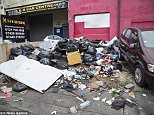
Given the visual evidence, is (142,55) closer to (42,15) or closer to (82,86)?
(82,86)

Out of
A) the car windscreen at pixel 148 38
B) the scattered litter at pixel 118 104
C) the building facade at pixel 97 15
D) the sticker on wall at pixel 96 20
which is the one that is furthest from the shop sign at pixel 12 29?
the sticker on wall at pixel 96 20

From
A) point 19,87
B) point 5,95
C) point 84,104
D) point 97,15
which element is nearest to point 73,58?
point 19,87

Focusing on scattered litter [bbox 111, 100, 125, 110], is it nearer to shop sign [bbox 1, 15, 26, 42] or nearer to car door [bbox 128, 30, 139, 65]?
car door [bbox 128, 30, 139, 65]

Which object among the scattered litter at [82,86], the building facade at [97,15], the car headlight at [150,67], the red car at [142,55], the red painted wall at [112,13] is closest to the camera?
the car headlight at [150,67]

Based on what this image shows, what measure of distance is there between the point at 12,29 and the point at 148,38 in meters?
6.13

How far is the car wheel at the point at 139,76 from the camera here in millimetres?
5783

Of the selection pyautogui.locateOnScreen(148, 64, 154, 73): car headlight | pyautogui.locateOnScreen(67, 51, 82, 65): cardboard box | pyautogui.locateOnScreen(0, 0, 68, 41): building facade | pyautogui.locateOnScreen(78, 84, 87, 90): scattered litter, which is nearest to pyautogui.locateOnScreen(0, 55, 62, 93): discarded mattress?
pyautogui.locateOnScreen(78, 84, 87, 90): scattered litter

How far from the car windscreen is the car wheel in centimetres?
72

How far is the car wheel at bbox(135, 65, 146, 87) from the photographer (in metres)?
5.78

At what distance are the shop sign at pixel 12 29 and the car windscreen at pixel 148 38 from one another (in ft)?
19.3

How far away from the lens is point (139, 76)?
6039mm

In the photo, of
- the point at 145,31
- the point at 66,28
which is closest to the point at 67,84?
the point at 145,31

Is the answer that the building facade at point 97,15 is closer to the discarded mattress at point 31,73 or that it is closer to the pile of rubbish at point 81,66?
the pile of rubbish at point 81,66

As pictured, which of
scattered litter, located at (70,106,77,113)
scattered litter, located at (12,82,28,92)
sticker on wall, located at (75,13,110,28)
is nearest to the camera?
scattered litter, located at (70,106,77,113)
